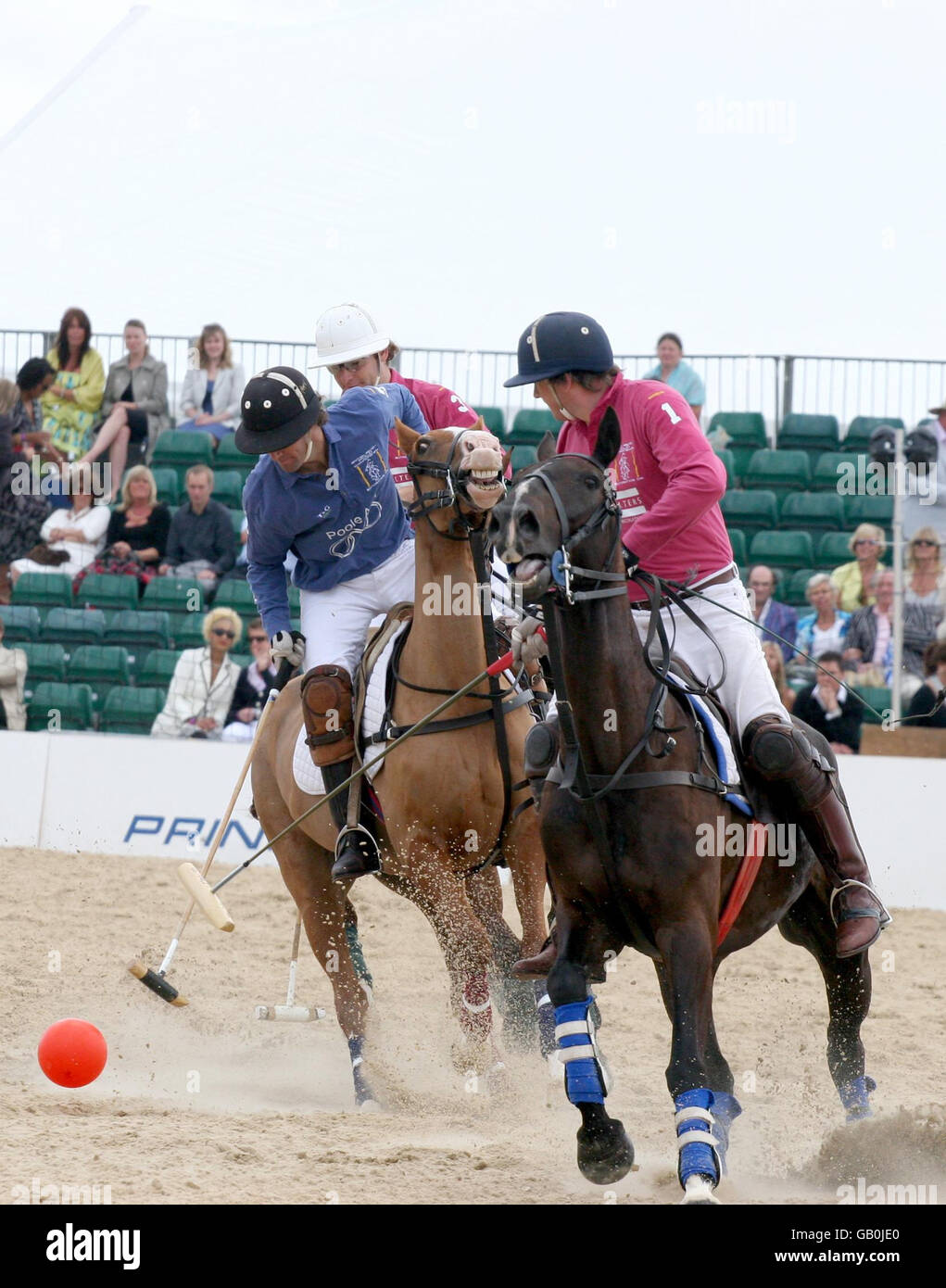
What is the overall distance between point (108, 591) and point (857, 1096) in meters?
8.15

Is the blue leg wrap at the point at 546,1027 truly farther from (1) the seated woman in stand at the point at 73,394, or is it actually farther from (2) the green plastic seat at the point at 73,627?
(1) the seated woman in stand at the point at 73,394

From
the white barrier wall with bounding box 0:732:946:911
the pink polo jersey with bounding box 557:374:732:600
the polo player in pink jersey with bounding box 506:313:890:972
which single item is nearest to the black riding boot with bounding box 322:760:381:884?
the polo player in pink jersey with bounding box 506:313:890:972

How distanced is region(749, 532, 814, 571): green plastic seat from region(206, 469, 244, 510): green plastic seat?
425cm

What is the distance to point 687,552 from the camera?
500 cm

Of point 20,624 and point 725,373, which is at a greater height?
point 725,373

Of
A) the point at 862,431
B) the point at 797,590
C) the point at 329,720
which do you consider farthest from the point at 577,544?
the point at 862,431

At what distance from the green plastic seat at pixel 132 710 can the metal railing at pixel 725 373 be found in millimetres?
3252

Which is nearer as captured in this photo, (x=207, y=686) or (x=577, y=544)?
(x=577, y=544)

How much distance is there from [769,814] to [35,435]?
934 cm

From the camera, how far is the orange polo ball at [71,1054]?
5.53 meters

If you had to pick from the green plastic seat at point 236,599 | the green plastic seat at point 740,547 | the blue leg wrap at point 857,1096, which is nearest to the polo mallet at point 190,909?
the blue leg wrap at point 857,1096

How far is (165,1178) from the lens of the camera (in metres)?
4.46

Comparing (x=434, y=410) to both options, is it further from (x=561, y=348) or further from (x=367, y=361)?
(x=561, y=348)
